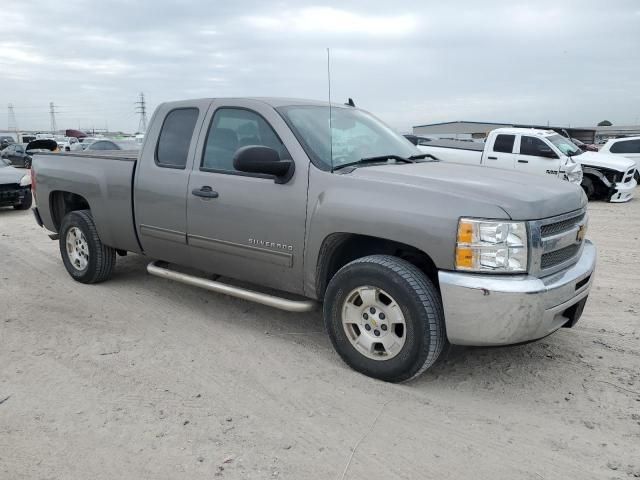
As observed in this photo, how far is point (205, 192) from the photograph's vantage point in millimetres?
4281

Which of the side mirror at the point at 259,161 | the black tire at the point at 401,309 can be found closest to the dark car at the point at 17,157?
the side mirror at the point at 259,161

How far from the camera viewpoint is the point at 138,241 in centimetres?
499

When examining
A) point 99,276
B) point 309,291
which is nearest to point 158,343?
point 309,291

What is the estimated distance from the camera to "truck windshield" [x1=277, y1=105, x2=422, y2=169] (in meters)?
3.93

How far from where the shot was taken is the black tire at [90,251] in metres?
5.46

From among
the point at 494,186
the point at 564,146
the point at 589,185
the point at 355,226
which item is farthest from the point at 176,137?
the point at 589,185

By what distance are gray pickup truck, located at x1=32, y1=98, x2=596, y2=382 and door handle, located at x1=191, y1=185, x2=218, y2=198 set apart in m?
0.01

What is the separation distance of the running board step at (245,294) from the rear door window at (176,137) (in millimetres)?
957

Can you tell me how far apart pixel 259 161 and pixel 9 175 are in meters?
10.1

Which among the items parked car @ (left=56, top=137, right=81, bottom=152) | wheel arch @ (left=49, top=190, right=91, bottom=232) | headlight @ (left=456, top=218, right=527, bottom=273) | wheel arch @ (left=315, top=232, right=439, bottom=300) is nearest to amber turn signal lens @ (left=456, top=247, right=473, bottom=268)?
headlight @ (left=456, top=218, right=527, bottom=273)

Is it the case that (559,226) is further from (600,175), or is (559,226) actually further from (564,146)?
(600,175)

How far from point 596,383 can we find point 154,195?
368 cm

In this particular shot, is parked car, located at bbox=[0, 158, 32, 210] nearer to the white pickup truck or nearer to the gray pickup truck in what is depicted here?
the gray pickup truck

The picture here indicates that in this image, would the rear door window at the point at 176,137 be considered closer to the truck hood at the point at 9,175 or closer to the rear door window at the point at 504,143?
the truck hood at the point at 9,175
